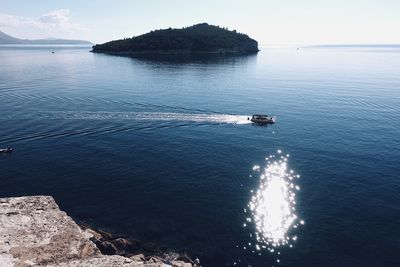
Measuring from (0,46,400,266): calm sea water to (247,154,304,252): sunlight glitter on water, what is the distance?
0.21m

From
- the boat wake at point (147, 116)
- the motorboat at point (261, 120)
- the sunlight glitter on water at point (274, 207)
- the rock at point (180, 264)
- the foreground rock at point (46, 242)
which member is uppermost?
the motorboat at point (261, 120)

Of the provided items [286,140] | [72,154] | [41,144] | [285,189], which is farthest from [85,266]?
[286,140]

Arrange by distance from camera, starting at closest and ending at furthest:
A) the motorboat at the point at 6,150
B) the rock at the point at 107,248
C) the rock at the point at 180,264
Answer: the rock at the point at 180,264, the rock at the point at 107,248, the motorboat at the point at 6,150

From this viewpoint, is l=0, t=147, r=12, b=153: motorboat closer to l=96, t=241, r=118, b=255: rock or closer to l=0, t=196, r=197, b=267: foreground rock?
l=0, t=196, r=197, b=267: foreground rock

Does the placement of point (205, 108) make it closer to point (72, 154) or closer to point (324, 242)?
point (72, 154)

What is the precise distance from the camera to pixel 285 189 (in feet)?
208

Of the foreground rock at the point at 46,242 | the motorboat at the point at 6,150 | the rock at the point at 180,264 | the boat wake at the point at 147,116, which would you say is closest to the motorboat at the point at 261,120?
the boat wake at the point at 147,116

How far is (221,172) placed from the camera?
2717 inches

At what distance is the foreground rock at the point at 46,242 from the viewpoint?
36.4 m

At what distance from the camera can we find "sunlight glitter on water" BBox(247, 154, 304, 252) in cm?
4981

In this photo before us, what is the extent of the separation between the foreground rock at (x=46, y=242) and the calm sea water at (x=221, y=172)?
319 inches

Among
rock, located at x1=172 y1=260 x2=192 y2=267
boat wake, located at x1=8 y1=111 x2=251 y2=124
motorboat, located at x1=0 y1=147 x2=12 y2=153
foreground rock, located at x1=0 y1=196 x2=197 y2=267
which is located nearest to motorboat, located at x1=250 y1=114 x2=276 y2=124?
boat wake, located at x1=8 y1=111 x2=251 y2=124

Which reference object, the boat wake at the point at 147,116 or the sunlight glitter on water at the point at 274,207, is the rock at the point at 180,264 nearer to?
the sunlight glitter on water at the point at 274,207

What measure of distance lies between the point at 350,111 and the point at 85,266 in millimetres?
105828
